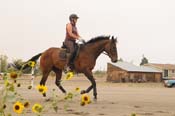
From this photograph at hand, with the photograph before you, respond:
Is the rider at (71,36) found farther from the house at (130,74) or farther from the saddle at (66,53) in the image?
the house at (130,74)

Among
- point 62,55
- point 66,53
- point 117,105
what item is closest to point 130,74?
point 62,55

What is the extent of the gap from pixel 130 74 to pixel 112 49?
50.9 meters

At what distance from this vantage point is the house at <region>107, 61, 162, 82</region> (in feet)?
213

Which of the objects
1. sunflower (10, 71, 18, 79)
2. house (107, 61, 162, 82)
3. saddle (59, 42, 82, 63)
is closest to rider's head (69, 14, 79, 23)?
saddle (59, 42, 82, 63)

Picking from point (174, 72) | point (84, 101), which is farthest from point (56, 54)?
point (174, 72)

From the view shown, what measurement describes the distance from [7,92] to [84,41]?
444 inches

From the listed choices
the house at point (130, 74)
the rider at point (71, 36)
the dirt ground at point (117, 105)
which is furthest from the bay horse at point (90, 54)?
the house at point (130, 74)

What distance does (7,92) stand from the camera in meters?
4.05

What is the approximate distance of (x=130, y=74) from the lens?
65.5m

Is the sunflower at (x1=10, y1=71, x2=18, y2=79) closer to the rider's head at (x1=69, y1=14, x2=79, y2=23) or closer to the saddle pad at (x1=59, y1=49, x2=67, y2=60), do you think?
the rider's head at (x1=69, y1=14, x2=79, y2=23)

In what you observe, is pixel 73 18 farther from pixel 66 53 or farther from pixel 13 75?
pixel 13 75

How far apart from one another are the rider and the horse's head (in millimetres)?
1031

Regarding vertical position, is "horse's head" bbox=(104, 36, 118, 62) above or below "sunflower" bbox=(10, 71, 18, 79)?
above

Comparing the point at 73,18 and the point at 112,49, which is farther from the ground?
the point at 73,18
